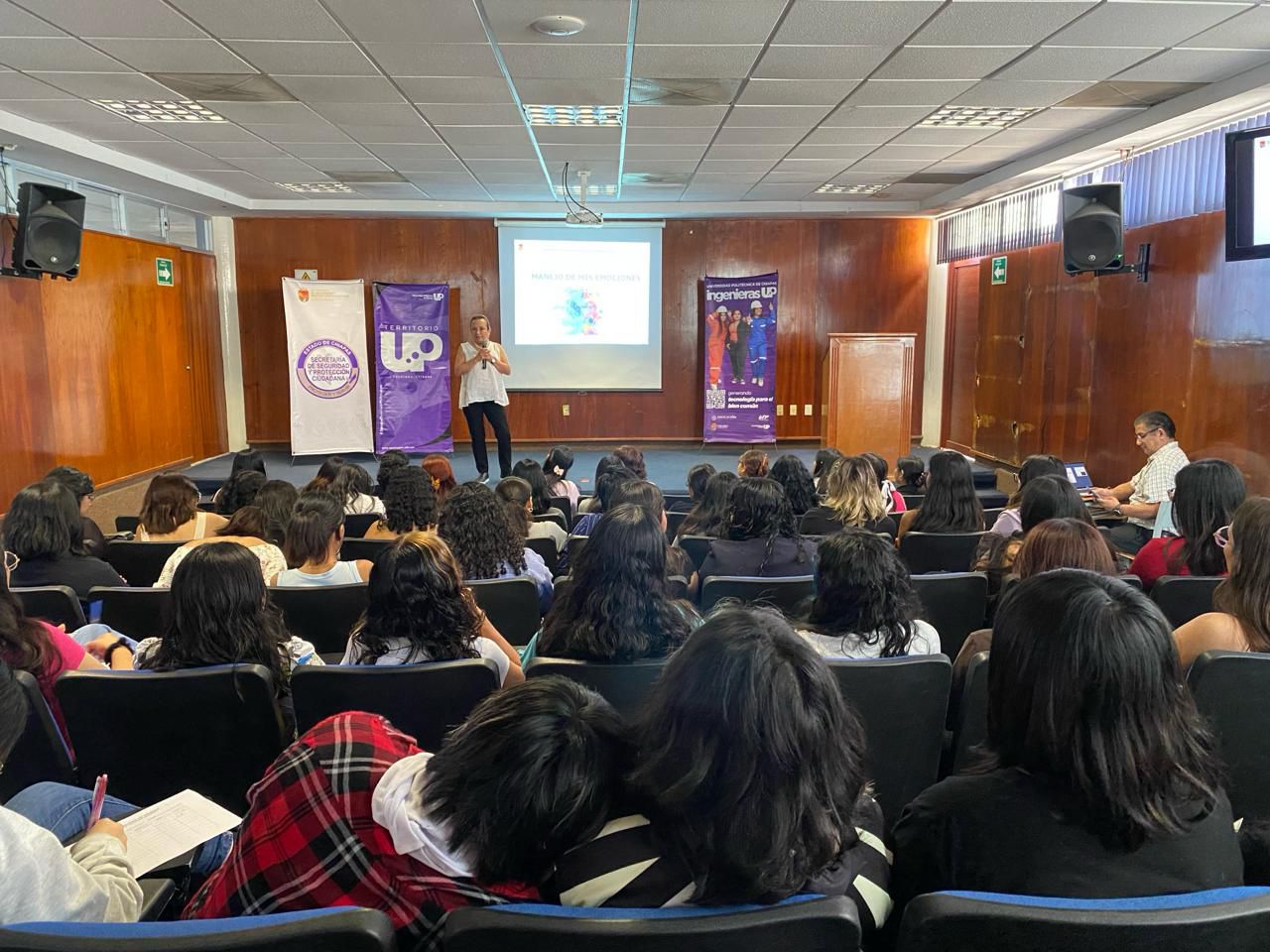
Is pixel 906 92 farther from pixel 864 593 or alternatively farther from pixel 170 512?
pixel 170 512

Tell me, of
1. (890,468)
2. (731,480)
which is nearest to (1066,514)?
(731,480)

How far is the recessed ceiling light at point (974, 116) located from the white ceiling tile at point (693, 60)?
1742 millimetres

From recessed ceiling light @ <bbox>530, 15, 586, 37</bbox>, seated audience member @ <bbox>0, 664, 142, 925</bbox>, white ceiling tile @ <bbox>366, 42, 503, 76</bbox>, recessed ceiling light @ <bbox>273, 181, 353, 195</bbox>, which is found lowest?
seated audience member @ <bbox>0, 664, 142, 925</bbox>

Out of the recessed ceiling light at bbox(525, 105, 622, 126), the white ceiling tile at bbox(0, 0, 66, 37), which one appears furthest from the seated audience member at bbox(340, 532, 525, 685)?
the recessed ceiling light at bbox(525, 105, 622, 126)

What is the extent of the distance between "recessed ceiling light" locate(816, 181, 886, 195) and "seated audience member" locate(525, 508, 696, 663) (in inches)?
292

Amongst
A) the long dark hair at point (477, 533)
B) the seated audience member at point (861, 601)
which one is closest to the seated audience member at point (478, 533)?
the long dark hair at point (477, 533)

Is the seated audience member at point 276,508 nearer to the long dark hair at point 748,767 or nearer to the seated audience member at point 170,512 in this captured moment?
the seated audience member at point 170,512

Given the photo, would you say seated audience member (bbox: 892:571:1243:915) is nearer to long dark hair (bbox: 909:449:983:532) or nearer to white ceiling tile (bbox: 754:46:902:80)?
long dark hair (bbox: 909:449:983:532)

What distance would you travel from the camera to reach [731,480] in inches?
165

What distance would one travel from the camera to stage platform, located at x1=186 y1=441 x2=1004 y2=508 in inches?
340

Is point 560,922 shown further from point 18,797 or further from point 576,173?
point 576,173

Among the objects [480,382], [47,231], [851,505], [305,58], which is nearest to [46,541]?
[305,58]

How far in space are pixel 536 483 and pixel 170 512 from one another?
6.48ft

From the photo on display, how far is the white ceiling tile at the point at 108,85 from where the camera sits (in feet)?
16.3
